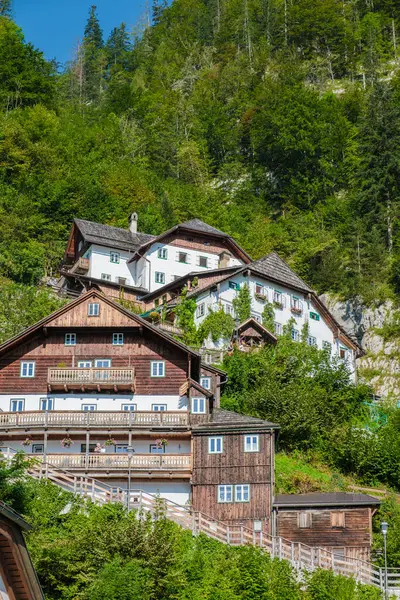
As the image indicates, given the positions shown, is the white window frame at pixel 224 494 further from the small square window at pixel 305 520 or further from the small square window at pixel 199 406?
the small square window at pixel 199 406

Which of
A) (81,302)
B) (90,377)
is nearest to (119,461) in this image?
(90,377)

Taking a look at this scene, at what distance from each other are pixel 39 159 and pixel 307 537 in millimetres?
63855

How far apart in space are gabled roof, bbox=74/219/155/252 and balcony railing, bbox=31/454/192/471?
34.2 metres

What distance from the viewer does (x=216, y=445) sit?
154 ft

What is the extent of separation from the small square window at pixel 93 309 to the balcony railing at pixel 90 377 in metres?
2.89

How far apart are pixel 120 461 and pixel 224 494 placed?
15.9 ft

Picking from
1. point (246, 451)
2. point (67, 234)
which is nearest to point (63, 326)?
point (246, 451)

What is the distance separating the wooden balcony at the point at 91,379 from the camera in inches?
1966

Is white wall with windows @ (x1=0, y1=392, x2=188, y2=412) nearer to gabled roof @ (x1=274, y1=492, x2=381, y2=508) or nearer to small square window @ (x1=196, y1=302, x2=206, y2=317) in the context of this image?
gabled roof @ (x1=274, y1=492, x2=381, y2=508)

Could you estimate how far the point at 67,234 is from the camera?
88750mm

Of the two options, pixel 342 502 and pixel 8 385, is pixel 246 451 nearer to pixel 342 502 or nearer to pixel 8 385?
pixel 342 502

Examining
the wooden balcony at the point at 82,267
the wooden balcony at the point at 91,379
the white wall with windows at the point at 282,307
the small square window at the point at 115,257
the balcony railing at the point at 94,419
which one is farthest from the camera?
the small square window at the point at 115,257

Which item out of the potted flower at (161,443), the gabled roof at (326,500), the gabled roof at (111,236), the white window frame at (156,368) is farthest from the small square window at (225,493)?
the gabled roof at (111,236)

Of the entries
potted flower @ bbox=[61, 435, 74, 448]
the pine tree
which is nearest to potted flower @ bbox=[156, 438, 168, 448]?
potted flower @ bbox=[61, 435, 74, 448]
